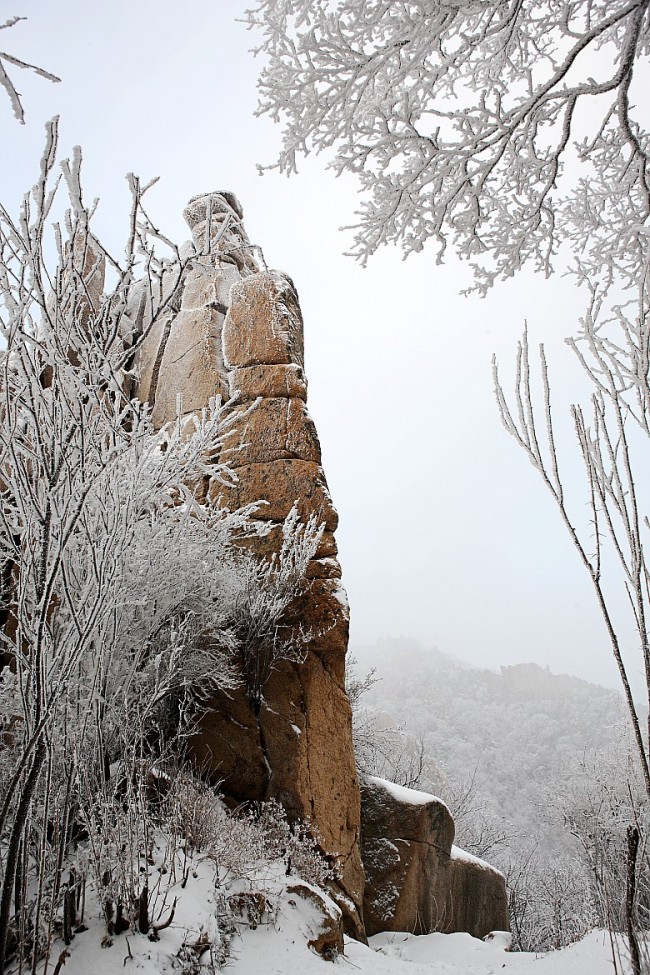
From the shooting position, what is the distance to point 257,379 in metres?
7.41

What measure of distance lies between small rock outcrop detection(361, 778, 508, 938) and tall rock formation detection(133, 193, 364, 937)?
1.17m

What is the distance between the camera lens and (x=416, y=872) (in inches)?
273

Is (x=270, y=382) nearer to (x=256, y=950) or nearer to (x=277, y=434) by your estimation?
(x=277, y=434)

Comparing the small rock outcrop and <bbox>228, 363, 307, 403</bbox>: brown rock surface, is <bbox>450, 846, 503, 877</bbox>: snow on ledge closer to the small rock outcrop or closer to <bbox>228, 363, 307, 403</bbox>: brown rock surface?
the small rock outcrop

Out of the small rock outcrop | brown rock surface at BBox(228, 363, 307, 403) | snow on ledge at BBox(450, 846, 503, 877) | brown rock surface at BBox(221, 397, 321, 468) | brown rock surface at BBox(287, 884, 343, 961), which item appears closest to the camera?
brown rock surface at BBox(287, 884, 343, 961)

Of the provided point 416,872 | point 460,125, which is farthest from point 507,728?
point 460,125

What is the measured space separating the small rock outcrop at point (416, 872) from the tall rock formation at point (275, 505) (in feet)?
3.83

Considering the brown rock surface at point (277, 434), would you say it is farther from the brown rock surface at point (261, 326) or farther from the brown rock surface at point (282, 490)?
the brown rock surface at point (261, 326)

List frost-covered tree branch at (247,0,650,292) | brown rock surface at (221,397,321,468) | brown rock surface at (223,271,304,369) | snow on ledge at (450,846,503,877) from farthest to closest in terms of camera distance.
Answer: snow on ledge at (450,846,503,877), brown rock surface at (223,271,304,369), brown rock surface at (221,397,321,468), frost-covered tree branch at (247,0,650,292)

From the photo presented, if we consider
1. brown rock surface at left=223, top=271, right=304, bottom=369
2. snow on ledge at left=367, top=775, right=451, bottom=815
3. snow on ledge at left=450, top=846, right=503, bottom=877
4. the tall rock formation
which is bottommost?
snow on ledge at left=450, top=846, right=503, bottom=877

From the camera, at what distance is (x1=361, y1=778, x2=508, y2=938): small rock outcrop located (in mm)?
6656

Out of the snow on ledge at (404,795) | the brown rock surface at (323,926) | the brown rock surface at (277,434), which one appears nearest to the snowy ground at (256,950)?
the brown rock surface at (323,926)

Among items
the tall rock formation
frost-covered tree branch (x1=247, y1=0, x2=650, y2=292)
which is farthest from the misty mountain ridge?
frost-covered tree branch (x1=247, y1=0, x2=650, y2=292)

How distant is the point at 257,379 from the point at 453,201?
15.5 ft
